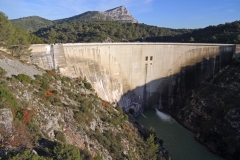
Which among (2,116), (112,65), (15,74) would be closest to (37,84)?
(15,74)

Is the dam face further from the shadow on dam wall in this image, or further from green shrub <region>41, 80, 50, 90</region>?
green shrub <region>41, 80, 50, 90</region>

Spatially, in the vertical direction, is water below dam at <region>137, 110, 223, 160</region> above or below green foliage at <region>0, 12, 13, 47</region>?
below

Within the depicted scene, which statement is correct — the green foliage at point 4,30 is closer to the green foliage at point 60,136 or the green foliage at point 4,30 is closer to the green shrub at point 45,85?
the green shrub at point 45,85

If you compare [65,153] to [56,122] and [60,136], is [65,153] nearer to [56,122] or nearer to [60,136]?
[60,136]

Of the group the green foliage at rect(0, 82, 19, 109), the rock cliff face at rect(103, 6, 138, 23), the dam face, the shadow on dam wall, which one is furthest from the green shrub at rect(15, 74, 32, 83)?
the rock cliff face at rect(103, 6, 138, 23)

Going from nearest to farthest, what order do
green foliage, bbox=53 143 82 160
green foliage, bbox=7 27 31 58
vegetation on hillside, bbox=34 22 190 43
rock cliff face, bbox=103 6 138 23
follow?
green foliage, bbox=53 143 82 160 < green foliage, bbox=7 27 31 58 < vegetation on hillside, bbox=34 22 190 43 < rock cliff face, bbox=103 6 138 23

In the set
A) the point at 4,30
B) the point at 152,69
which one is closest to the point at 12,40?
the point at 4,30

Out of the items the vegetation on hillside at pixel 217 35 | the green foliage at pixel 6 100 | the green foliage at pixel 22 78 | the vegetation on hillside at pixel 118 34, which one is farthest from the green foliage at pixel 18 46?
the vegetation on hillside at pixel 217 35
